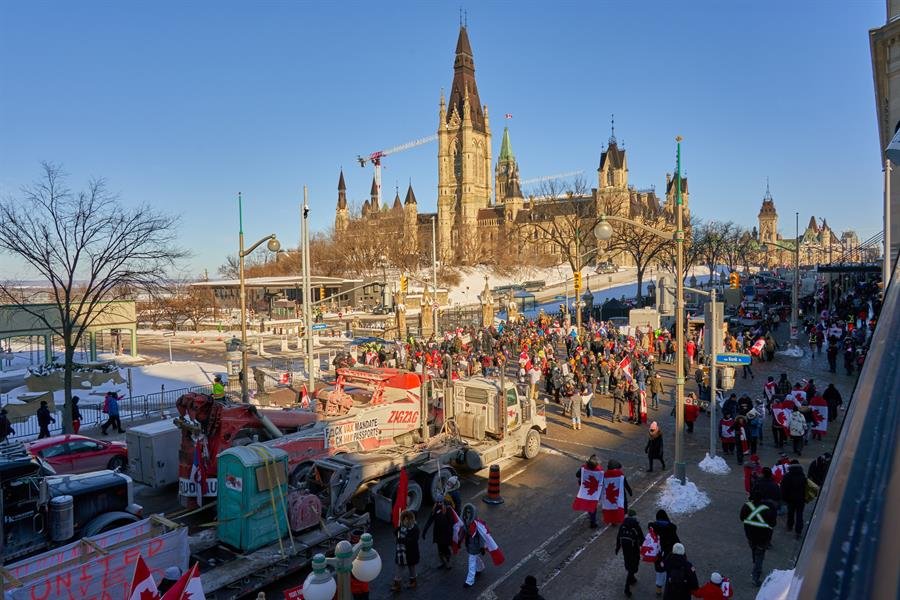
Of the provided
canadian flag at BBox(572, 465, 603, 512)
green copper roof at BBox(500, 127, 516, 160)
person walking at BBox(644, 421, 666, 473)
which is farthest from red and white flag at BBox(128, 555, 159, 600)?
green copper roof at BBox(500, 127, 516, 160)

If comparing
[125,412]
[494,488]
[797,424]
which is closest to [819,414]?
[797,424]

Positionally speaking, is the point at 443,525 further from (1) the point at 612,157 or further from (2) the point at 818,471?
(1) the point at 612,157

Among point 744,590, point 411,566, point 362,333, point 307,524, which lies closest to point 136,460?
point 307,524

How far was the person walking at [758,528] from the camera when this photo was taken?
375 inches

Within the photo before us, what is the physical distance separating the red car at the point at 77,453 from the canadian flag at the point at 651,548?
11.6m

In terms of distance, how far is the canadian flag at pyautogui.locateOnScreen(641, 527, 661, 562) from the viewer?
9461mm

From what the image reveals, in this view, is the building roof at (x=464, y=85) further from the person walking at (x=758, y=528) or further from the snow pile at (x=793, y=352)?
the person walking at (x=758, y=528)

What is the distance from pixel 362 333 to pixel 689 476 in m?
33.8

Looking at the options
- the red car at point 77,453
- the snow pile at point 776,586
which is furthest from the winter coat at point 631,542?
the red car at point 77,453

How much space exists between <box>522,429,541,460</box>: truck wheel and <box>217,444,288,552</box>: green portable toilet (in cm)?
777

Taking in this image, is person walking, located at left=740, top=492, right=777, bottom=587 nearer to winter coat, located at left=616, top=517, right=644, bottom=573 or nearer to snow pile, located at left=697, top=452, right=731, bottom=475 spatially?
winter coat, located at left=616, top=517, right=644, bottom=573

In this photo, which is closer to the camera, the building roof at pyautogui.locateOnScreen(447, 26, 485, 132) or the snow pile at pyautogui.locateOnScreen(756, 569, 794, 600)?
the snow pile at pyautogui.locateOnScreen(756, 569, 794, 600)

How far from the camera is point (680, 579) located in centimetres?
788

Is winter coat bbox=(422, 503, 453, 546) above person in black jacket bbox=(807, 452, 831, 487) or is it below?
below
